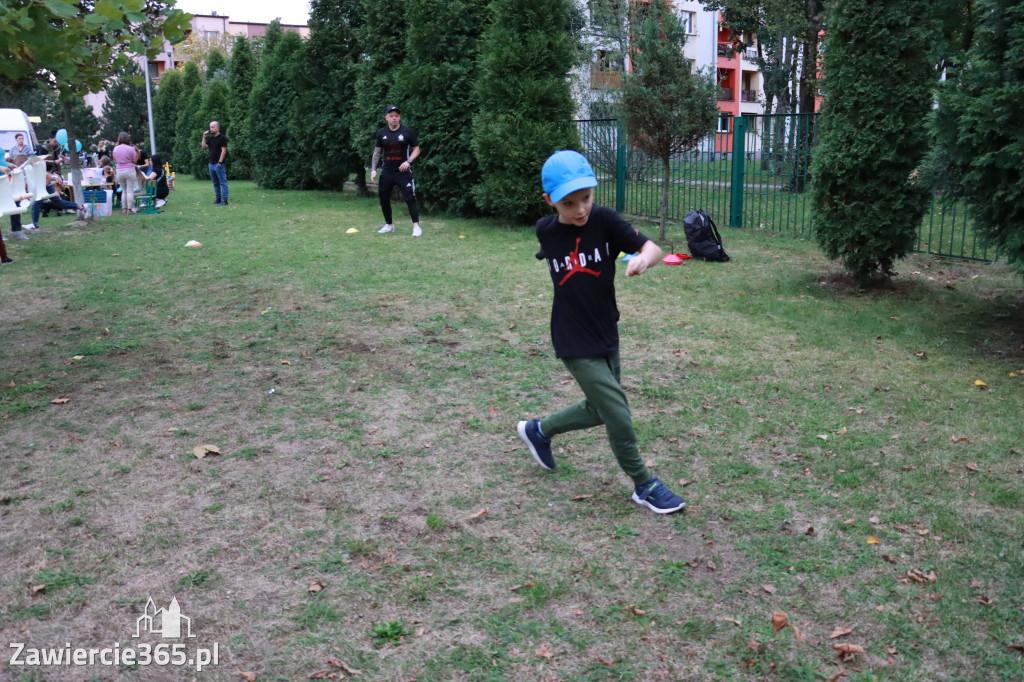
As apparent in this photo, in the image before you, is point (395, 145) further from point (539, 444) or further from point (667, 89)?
point (539, 444)

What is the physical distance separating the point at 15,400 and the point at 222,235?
9.02m

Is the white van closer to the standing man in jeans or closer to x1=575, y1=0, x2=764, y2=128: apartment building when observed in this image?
the standing man in jeans

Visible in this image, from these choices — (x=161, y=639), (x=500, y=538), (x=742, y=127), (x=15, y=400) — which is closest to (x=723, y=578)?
(x=500, y=538)

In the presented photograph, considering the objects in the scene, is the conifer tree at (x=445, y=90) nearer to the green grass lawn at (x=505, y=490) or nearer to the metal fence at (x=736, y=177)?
the metal fence at (x=736, y=177)

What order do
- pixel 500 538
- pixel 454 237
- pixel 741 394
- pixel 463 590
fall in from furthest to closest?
pixel 454 237 → pixel 741 394 → pixel 500 538 → pixel 463 590

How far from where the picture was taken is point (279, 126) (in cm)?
2606

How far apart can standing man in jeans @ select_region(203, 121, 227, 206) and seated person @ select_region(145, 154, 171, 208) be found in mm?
1153

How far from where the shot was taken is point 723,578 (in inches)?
148

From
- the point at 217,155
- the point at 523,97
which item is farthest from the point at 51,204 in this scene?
the point at 523,97

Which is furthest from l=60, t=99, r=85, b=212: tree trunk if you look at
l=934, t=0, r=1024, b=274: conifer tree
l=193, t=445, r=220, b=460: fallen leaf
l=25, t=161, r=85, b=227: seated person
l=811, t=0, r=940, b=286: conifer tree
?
l=934, t=0, r=1024, b=274: conifer tree

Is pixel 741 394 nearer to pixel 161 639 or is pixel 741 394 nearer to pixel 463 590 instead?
pixel 463 590

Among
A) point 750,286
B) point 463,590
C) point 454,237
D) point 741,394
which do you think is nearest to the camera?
point 463,590

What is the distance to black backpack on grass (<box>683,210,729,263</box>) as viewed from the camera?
11.7m

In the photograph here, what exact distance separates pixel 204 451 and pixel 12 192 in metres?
6.94
